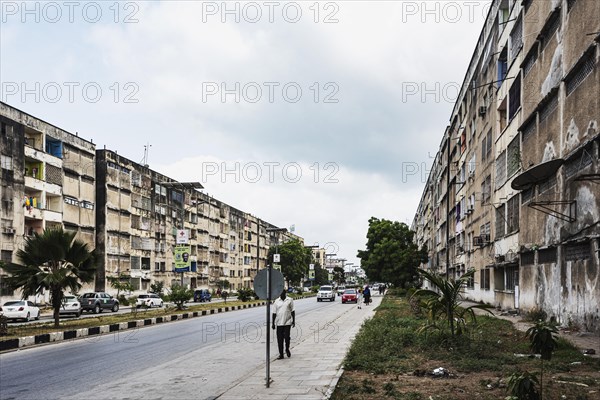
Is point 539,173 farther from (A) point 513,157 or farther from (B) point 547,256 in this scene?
(A) point 513,157

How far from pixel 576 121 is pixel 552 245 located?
196 inches

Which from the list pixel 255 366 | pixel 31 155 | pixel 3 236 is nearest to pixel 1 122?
pixel 31 155

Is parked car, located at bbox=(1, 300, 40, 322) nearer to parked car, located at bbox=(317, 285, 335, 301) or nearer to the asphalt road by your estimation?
the asphalt road

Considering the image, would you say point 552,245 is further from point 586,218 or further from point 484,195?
point 484,195

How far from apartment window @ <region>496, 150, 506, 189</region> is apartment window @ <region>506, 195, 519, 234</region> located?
6.40ft

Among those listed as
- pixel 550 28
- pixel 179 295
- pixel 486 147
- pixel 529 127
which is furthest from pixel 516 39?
pixel 179 295

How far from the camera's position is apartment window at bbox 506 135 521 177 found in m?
28.1

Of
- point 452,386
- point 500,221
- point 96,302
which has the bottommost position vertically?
point 96,302

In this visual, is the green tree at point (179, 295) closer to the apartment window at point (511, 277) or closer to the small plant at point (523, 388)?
the apartment window at point (511, 277)

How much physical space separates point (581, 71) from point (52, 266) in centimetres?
1993

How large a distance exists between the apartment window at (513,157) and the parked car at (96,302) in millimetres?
28335

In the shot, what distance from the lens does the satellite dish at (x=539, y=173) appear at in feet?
61.9

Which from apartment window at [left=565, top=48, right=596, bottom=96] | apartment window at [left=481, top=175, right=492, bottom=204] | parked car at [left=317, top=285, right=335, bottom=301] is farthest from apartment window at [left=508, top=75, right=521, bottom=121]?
parked car at [left=317, top=285, right=335, bottom=301]

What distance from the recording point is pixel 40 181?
155 ft
